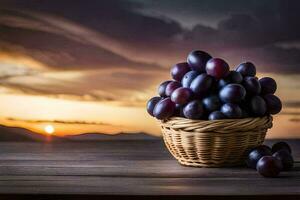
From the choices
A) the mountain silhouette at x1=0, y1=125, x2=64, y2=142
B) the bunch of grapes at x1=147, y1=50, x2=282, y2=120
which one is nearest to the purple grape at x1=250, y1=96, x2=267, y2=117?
the bunch of grapes at x1=147, y1=50, x2=282, y2=120

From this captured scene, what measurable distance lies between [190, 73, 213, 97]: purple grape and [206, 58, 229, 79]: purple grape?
0.01 m

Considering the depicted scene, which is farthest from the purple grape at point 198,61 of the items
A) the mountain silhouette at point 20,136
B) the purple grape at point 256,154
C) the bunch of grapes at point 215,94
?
the mountain silhouette at point 20,136

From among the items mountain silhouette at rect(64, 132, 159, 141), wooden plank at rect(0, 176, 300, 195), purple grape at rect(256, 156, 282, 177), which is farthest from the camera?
mountain silhouette at rect(64, 132, 159, 141)

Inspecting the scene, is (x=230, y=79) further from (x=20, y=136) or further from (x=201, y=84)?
(x=20, y=136)

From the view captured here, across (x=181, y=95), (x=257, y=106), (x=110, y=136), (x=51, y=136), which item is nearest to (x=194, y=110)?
(x=181, y=95)

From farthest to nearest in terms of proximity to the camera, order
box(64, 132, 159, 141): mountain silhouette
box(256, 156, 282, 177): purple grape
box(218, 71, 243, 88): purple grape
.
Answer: box(64, 132, 159, 141): mountain silhouette → box(218, 71, 243, 88): purple grape → box(256, 156, 282, 177): purple grape

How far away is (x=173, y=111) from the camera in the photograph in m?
1.24

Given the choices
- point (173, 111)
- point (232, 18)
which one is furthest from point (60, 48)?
point (173, 111)

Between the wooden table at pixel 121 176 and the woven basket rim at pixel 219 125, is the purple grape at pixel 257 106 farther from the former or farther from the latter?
the wooden table at pixel 121 176

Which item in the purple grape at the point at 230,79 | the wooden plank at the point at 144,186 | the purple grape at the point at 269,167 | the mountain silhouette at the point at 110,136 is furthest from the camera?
the mountain silhouette at the point at 110,136

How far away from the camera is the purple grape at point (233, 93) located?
117 centimetres

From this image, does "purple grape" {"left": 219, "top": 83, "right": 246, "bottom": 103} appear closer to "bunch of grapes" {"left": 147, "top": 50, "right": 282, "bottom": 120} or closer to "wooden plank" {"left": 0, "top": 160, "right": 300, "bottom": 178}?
"bunch of grapes" {"left": 147, "top": 50, "right": 282, "bottom": 120}

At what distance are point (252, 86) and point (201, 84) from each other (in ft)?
0.40

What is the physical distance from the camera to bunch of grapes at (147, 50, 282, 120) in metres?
1.18
